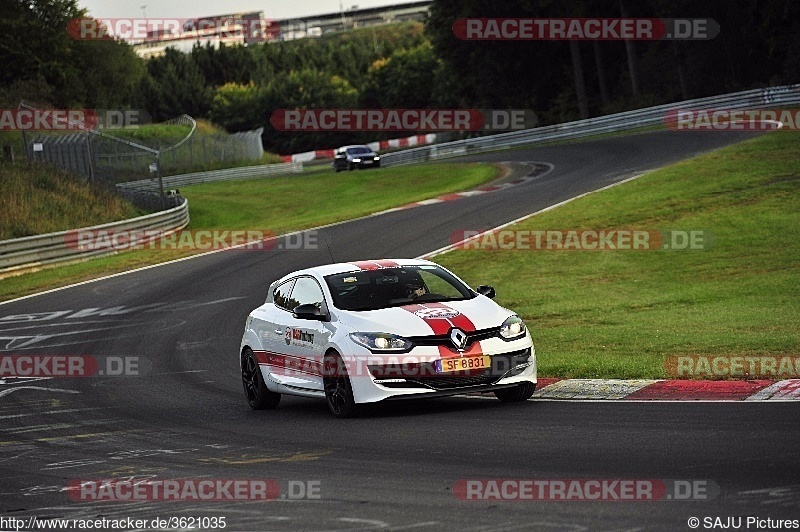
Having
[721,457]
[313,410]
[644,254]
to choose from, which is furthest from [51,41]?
[721,457]

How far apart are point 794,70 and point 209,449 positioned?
51.8 meters

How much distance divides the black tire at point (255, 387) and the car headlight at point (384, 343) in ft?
7.17

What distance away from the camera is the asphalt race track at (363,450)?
7.30 m

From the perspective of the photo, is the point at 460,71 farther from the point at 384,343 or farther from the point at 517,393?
the point at 384,343

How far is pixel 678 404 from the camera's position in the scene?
35.4ft

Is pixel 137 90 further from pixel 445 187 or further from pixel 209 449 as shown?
pixel 209 449

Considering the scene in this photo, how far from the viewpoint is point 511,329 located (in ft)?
39.0
